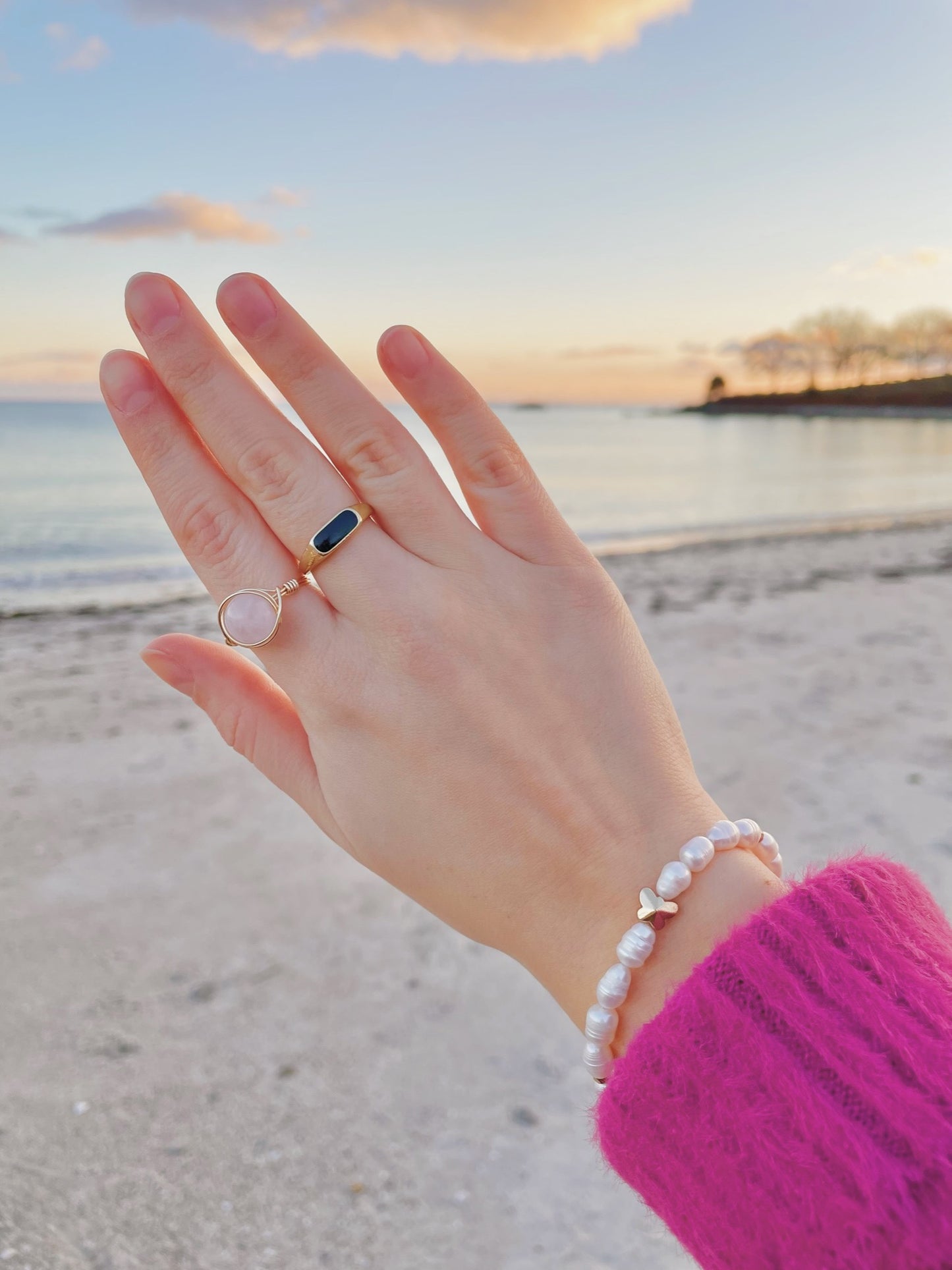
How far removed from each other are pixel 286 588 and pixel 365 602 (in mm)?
123

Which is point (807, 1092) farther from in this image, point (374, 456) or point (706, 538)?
point (706, 538)

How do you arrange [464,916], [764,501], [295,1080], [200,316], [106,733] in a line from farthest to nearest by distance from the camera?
[764,501] → [106,733] → [295,1080] → [200,316] → [464,916]

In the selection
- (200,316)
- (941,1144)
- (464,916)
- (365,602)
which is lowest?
(464,916)

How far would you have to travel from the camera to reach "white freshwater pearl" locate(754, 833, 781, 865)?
1.09m

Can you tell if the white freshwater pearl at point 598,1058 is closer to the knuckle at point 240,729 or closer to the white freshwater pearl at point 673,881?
the white freshwater pearl at point 673,881

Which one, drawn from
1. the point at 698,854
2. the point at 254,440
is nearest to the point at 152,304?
the point at 254,440

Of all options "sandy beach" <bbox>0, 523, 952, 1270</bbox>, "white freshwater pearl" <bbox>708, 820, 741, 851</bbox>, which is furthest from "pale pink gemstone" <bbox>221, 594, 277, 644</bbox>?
"sandy beach" <bbox>0, 523, 952, 1270</bbox>

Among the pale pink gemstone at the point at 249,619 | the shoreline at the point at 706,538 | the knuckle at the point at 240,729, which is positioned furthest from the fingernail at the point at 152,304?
the shoreline at the point at 706,538

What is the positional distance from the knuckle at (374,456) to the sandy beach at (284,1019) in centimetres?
129

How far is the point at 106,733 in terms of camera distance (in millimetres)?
3703

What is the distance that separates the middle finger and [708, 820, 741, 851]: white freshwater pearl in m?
0.55

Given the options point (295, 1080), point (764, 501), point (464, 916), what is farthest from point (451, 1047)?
point (764, 501)

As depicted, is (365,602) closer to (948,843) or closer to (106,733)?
(948,843)

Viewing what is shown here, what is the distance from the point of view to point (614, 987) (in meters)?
0.94
